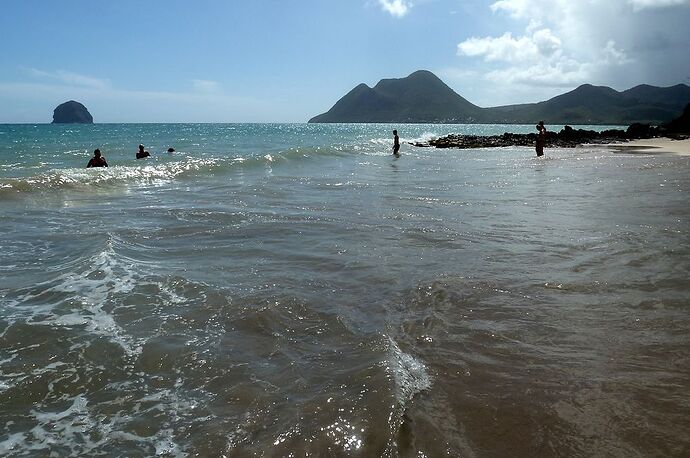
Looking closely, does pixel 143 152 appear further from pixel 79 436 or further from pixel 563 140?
pixel 563 140

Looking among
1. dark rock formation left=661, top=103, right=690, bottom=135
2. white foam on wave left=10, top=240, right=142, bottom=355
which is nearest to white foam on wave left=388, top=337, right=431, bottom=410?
white foam on wave left=10, top=240, right=142, bottom=355

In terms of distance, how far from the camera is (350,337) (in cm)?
473

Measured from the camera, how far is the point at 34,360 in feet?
14.5

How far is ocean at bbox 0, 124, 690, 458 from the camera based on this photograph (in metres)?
3.24

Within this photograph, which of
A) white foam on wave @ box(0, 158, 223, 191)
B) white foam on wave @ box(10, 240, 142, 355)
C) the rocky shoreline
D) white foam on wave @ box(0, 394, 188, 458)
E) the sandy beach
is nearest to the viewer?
white foam on wave @ box(0, 394, 188, 458)

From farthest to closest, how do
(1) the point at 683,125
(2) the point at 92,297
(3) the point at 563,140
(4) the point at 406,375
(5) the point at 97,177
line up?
(1) the point at 683,125, (3) the point at 563,140, (5) the point at 97,177, (2) the point at 92,297, (4) the point at 406,375

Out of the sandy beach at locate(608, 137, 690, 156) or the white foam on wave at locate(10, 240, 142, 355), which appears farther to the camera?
the sandy beach at locate(608, 137, 690, 156)

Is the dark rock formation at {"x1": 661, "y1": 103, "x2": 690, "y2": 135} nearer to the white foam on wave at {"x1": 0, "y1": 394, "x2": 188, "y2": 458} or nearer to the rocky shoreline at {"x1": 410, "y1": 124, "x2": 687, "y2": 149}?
the rocky shoreline at {"x1": 410, "y1": 124, "x2": 687, "y2": 149}

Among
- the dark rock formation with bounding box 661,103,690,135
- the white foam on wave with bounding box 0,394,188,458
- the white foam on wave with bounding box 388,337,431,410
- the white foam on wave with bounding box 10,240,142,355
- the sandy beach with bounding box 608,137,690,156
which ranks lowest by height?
the white foam on wave with bounding box 0,394,188,458

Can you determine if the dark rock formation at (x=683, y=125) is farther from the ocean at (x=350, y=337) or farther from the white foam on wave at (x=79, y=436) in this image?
the white foam on wave at (x=79, y=436)

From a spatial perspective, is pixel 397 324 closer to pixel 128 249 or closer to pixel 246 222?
pixel 128 249

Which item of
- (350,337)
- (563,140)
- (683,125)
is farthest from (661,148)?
(350,337)

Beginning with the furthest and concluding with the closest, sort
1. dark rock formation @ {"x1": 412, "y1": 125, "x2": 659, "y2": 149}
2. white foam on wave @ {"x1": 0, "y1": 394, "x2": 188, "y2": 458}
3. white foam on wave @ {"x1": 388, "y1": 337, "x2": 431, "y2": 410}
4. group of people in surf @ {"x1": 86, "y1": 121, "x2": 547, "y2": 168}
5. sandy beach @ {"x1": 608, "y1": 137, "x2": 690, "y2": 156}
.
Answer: dark rock formation @ {"x1": 412, "y1": 125, "x2": 659, "y2": 149}
sandy beach @ {"x1": 608, "y1": 137, "x2": 690, "y2": 156}
group of people in surf @ {"x1": 86, "y1": 121, "x2": 547, "y2": 168}
white foam on wave @ {"x1": 388, "y1": 337, "x2": 431, "y2": 410}
white foam on wave @ {"x1": 0, "y1": 394, "x2": 188, "y2": 458}

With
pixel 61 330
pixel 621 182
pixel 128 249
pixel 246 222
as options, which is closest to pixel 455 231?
pixel 246 222
